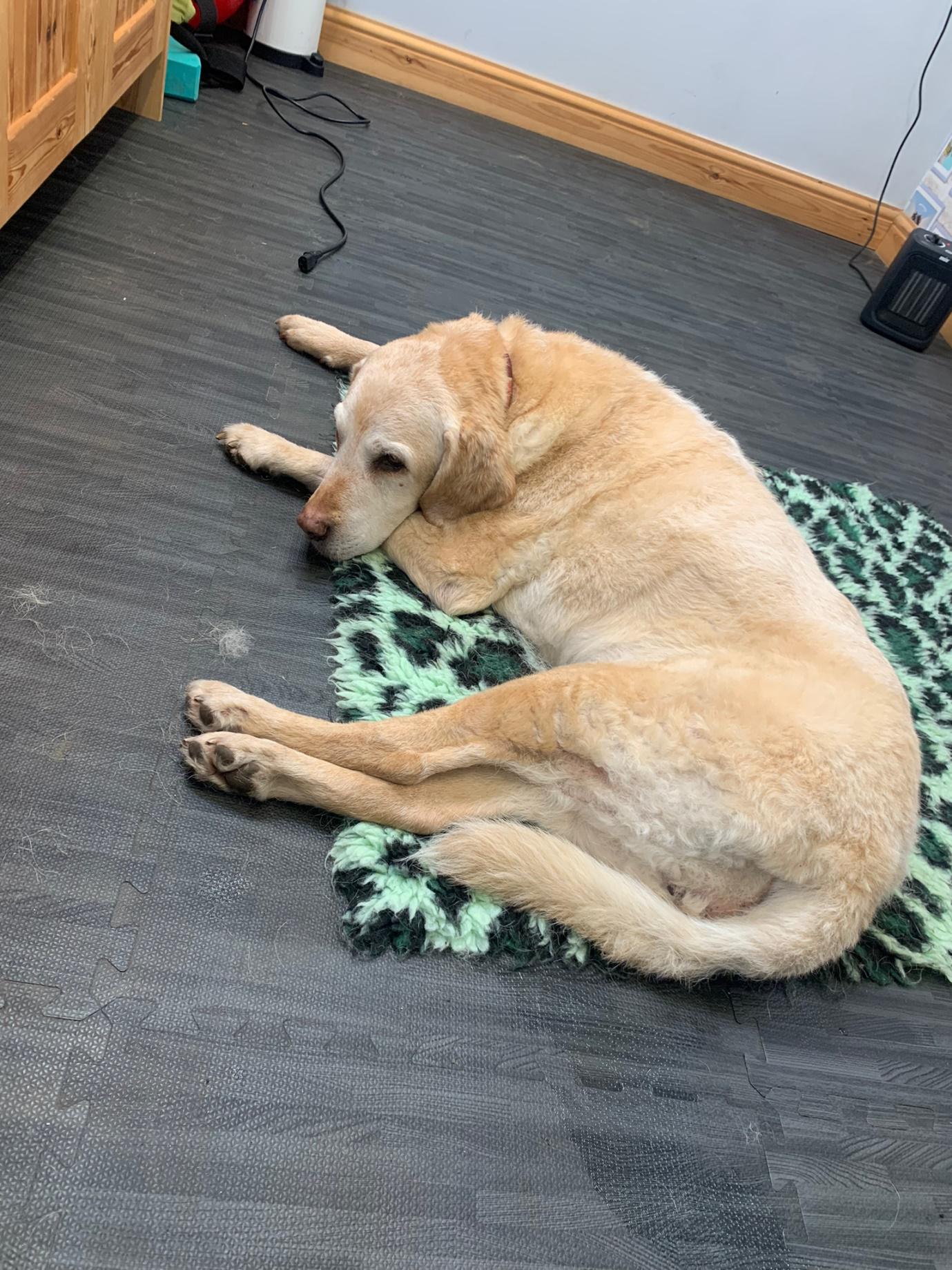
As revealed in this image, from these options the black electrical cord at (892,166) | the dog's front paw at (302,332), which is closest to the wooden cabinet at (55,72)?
the dog's front paw at (302,332)

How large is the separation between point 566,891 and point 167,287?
2.11 m

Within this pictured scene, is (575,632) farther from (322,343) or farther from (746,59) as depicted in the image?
(746,59)

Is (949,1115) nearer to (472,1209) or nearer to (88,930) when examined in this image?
(472,1209)

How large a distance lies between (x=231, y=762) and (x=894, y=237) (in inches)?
233

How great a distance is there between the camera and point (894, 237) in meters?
5.63

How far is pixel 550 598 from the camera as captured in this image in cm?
195

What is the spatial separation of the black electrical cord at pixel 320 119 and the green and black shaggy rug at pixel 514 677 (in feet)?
5.16

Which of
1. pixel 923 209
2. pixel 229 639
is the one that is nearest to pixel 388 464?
pixel 229 639

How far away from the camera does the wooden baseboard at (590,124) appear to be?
15.9ft

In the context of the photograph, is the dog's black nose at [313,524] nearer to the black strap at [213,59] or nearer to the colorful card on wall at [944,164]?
the black strap at [213,59]

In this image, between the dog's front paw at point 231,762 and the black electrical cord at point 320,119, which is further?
the black electrical cord at point 320,119

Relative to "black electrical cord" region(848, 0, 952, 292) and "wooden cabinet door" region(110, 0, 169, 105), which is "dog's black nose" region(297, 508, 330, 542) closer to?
"wooden cabinet door" region(110, 0, 169, 105)

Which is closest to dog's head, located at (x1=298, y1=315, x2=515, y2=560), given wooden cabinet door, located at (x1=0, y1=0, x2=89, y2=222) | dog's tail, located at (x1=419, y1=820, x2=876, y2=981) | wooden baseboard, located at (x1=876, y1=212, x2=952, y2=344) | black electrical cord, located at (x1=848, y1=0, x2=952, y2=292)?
dog's tail, located at (x1=419, y1=820, x2=876, y2=981)

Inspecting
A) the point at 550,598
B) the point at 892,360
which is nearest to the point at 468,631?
the point at 550,598
